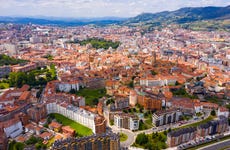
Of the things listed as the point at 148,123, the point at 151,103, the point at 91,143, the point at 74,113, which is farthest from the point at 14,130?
the point at 151,103

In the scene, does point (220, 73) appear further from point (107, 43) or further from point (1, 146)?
point (107, 43)

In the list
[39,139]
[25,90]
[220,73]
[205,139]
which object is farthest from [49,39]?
[205,139]

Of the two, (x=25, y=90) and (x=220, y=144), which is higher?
(x=25, y=90)

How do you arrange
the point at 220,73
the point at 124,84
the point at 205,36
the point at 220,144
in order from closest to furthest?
the point at 220,144, the point at 124,84, the point at 220,73, the point at 205,36

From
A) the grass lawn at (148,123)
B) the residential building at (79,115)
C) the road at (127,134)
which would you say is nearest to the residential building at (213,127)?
the grass lawn at (148,123)

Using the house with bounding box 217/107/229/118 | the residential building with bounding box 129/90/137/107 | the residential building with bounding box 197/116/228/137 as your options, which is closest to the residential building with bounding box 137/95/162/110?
the residential building with bounding box 129/90/137/107

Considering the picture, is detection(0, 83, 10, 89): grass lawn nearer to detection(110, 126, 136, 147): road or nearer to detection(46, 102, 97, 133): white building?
detection(46, 102, 97, 133): white building

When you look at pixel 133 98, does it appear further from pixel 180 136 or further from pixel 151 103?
pixel 180 136
